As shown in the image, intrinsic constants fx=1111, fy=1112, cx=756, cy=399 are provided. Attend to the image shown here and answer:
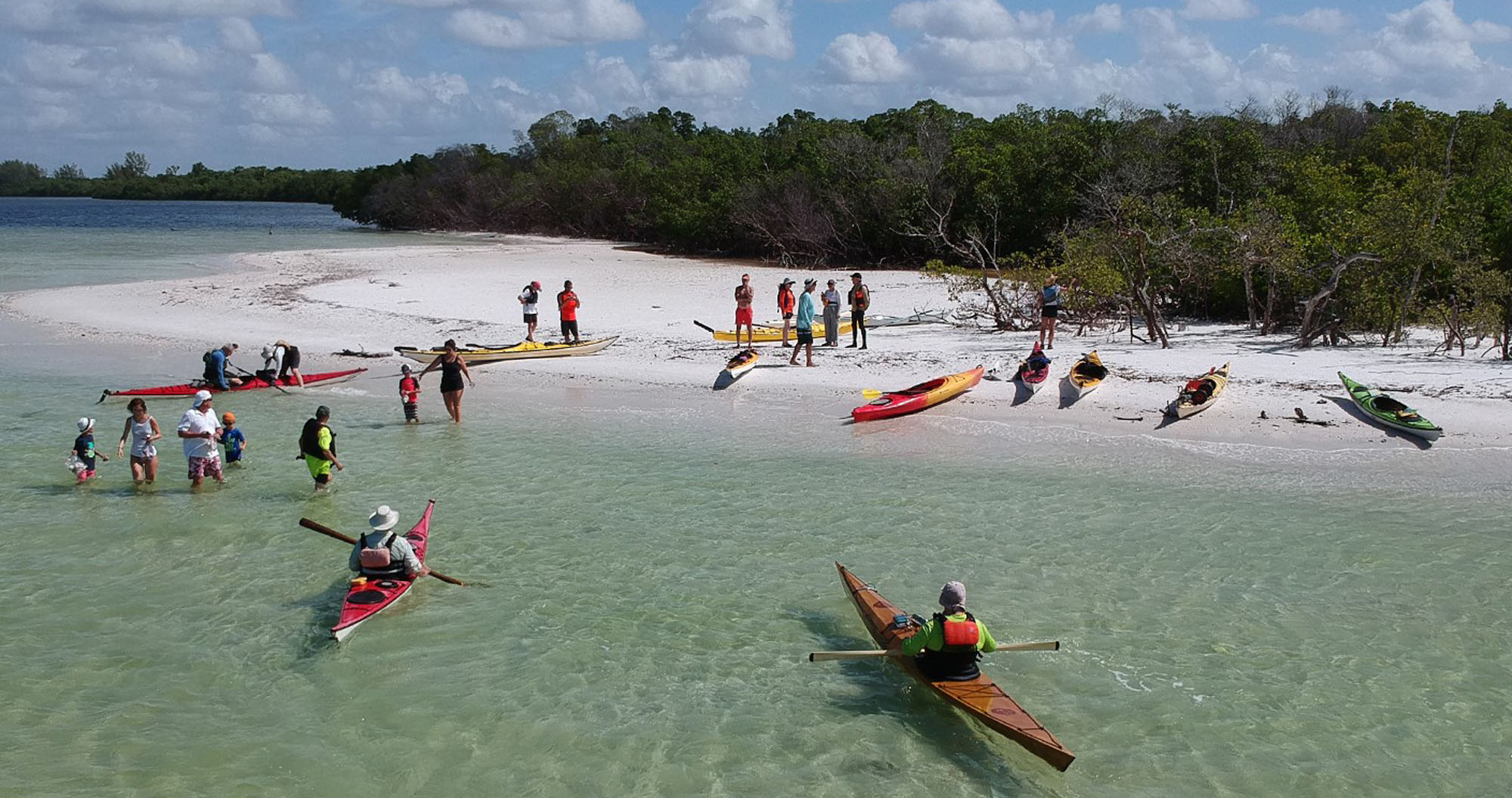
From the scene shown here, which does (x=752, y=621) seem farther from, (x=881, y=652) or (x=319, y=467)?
(x=319, y=467)

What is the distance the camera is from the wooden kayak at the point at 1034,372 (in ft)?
57.3

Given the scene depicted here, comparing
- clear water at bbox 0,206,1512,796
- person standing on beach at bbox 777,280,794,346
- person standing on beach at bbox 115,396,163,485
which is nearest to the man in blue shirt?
clear water at bbox 0,206,1512,796

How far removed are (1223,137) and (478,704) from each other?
34.4 m

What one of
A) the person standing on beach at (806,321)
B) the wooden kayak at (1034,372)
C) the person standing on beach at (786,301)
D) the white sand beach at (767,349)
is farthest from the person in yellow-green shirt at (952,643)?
the person standing on beach at (786,301)

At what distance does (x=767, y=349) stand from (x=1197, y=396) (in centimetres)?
826

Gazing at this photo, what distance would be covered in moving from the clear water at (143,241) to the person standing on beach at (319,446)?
1108 inches

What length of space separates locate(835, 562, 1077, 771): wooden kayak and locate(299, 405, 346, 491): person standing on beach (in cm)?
672

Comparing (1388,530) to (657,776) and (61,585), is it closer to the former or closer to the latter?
(657,776)

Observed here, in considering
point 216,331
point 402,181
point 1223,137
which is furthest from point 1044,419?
point 402,181

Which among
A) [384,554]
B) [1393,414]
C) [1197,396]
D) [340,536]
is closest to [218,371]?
[340,536]

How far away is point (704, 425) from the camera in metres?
16.7

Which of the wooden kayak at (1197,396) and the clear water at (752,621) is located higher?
the wooden kayak at (1197,396)

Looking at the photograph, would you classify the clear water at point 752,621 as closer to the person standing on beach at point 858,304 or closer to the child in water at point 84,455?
the child in water at point 84,455

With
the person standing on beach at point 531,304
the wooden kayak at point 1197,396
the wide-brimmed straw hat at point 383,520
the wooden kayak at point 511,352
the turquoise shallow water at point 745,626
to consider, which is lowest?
the turquoise shallow water at point 745,626
